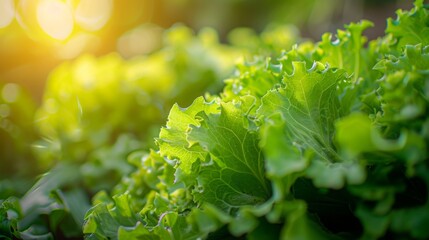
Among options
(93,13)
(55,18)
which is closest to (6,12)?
(55,18)

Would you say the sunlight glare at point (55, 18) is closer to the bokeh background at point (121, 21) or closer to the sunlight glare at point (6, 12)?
the bokeh background at point (121, 21)

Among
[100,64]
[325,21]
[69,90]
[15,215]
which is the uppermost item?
[325,21]

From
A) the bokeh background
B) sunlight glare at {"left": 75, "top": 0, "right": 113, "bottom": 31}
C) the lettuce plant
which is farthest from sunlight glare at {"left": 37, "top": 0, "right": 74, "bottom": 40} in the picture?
the lettuce plant

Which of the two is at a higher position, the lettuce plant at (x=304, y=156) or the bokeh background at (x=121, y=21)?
the bokeh background at (x=121, y=21)

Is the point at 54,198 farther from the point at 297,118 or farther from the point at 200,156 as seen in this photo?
the point at 297,118

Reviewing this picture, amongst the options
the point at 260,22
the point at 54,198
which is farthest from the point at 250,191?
the point at 260,22

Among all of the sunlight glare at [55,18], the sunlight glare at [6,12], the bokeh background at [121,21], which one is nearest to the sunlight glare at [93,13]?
the bokeh background at [121,21]

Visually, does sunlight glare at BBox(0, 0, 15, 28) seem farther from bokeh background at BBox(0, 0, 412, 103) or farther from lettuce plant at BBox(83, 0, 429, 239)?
lettuce plant at BBox(83, 0, 429, 239)
